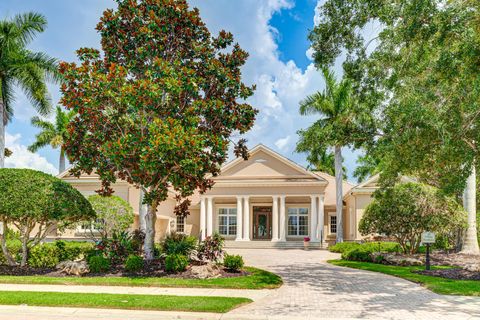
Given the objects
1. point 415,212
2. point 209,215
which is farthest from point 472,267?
point 209,215

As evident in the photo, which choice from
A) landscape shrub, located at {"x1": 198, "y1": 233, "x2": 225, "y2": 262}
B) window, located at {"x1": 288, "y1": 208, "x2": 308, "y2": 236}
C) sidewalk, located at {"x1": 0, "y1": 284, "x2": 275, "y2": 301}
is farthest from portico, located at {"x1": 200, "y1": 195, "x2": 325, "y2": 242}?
sidewalk, located at {"x1": 0, "y1": 284, "x2": 275, "y2": 301}

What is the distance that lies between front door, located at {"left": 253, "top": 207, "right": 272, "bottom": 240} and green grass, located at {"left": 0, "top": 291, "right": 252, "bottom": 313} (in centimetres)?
2558

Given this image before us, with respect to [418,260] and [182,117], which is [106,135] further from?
[418,260]

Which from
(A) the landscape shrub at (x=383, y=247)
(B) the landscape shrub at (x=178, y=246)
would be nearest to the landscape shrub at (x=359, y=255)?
(A) the landscape shrub at (x=383, y=247)

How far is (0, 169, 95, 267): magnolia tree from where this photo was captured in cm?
1451

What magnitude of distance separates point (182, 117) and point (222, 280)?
564 cm

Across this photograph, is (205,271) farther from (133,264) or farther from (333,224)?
(333,224)

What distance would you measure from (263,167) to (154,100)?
19.9 m

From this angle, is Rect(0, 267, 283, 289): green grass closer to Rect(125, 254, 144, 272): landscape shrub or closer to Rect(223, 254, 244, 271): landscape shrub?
Rect(125, 254, 144, 272): landscape shrub

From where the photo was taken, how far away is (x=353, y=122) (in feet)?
53.9

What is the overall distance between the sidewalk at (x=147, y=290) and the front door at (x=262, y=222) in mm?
24011

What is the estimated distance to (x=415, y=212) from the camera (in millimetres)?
20406

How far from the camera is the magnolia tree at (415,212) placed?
2031 centimetres

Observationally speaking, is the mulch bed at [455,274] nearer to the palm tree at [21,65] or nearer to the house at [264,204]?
the house at [264,204]
